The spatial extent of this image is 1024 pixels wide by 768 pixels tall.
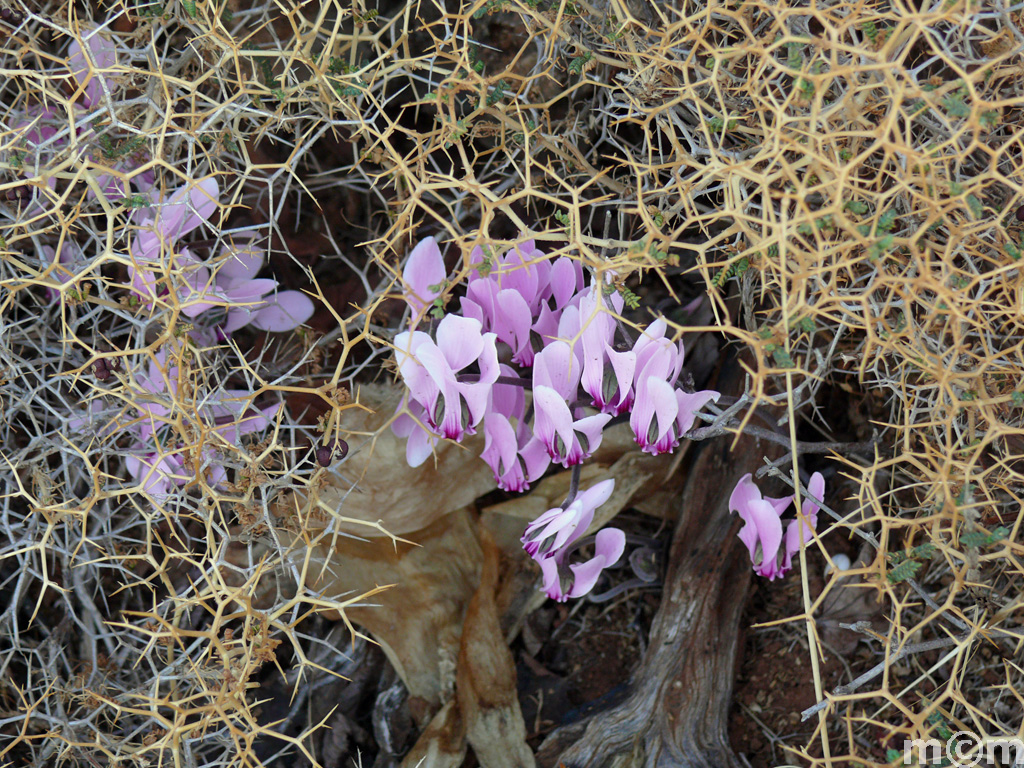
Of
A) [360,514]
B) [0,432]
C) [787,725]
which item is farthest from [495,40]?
[787,725]

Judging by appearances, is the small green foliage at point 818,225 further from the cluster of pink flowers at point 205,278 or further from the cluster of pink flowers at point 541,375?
the cluster of pink flowers at point 205,278

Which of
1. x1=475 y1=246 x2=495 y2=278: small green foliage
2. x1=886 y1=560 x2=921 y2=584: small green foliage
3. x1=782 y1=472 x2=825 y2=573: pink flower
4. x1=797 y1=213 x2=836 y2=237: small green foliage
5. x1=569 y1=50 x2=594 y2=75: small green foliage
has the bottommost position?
x1=782 y1=472 x2=825 y2=573: pink flower

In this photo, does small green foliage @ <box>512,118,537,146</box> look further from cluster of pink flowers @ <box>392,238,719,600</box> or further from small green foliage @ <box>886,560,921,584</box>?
small green foliage @ <box>886,560,921,584</box>

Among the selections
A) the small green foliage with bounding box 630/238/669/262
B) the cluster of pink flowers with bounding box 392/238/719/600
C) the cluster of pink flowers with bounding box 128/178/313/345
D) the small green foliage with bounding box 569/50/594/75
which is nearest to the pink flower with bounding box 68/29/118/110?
the cluster of pink flowers with bounding box 128/178/313/345

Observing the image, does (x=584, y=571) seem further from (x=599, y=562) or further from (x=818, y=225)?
(x=818, y=225)

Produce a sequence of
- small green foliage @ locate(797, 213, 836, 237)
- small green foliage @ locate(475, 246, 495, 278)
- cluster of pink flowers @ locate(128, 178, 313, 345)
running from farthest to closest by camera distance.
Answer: cluster of pink flowers @ locate(128, 178, 313, 345)
small green foliage @ locate(475, 246, 495, 278)
small green foliage @ locate(797, 213, 836, 237)

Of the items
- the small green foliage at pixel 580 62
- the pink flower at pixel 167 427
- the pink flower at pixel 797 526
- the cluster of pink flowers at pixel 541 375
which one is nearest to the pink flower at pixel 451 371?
the cluster of pink flowers at pixel 541 375
